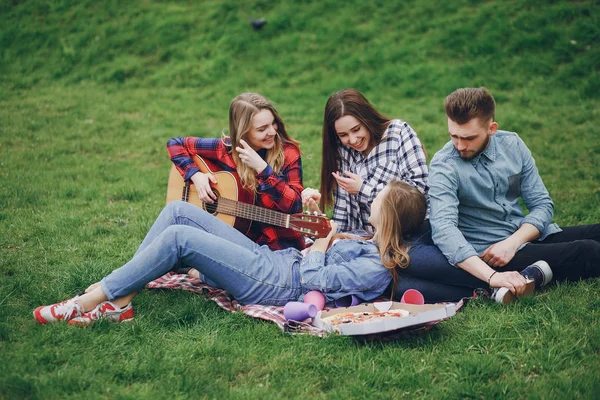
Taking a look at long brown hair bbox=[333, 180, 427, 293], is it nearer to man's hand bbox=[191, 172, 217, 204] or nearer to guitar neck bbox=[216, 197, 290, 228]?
guitar neck bbox=[216, 197, 290, 228]

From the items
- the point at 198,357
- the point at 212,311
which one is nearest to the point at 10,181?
the point at 212,311

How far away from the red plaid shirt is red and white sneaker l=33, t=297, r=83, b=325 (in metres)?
1.70

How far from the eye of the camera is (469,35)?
1156 cm

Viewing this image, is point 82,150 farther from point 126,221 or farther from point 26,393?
point 26,393

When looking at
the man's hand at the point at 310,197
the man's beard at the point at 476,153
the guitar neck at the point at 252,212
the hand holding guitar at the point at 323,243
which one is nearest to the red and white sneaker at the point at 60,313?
the guitar neck at the point at 252,212

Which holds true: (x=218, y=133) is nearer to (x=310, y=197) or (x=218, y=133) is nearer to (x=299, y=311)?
(x=310, y=197)

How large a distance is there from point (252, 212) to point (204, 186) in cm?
52

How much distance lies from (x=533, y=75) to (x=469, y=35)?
1629 mm

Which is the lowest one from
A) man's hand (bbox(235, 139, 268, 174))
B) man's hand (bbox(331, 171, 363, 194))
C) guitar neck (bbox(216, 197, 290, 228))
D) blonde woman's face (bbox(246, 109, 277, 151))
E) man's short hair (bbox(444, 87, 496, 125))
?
guitar neck (bbox(216, 197, 290, 228))

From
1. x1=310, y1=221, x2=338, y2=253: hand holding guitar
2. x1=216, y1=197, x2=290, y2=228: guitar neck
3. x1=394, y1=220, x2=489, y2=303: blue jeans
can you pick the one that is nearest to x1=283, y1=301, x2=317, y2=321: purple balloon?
x1=310, y1=221, x2=338, y2=253: hand holding guitar

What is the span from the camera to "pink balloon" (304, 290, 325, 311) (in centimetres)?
429

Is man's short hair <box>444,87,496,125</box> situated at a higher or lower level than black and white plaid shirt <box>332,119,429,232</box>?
higher

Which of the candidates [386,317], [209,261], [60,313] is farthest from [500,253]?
[60,313]

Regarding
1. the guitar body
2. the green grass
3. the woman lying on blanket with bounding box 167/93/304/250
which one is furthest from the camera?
the guitar body
